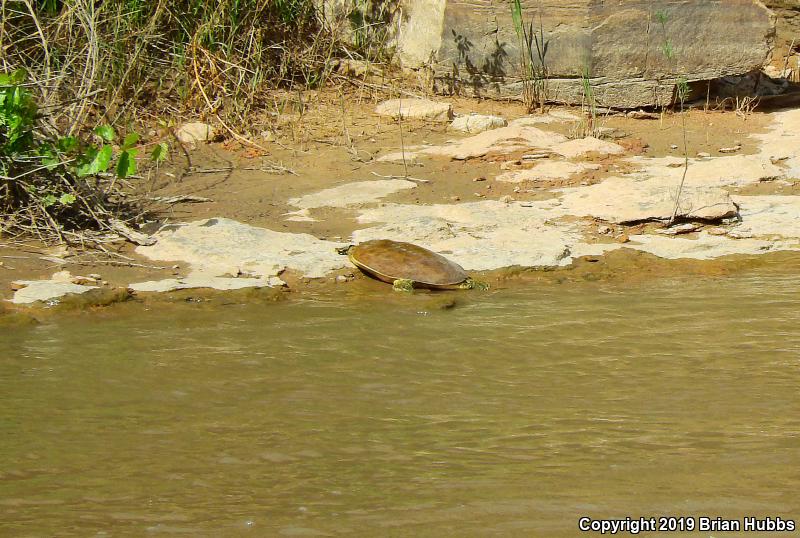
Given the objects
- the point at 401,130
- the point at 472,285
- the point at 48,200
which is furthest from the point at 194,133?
the point at 472,285

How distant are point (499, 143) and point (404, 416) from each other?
Result: 3784mm

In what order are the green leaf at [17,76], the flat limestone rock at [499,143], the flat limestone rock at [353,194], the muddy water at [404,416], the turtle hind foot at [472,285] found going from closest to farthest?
the muddy water at [404,416] → the turtle hind foot at [472,285] → the green leaf at [17,76] → the flat limestone rock at [353,194] → the flat limestone rock at [499,143]

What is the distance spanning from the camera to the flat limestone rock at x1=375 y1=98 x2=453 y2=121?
7.23 m

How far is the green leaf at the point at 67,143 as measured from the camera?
4.89 metres

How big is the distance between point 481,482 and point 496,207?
123 inches

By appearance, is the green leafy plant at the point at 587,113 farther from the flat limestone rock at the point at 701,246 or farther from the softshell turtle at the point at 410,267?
the softshell turtle at the point at 410,267

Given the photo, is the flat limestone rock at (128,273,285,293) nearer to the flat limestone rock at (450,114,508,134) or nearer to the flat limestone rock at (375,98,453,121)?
the flat limestone rock at (450,114,508,134)

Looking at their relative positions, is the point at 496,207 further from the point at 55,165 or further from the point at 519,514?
the point at 519,514

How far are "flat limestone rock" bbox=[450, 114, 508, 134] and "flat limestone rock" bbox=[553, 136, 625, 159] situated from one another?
615mm

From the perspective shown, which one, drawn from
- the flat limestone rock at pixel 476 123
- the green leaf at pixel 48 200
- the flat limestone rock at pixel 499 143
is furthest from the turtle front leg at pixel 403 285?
the flat limestone rock at pixel 476 123

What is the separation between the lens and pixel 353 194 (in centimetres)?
594

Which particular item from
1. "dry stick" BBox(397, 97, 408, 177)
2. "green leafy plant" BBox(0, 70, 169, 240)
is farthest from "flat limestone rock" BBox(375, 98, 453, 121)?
"green leafy plant" BBox(0, 70, 169, 240)

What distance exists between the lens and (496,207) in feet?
18.5

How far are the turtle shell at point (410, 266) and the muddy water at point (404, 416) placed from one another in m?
0.15
